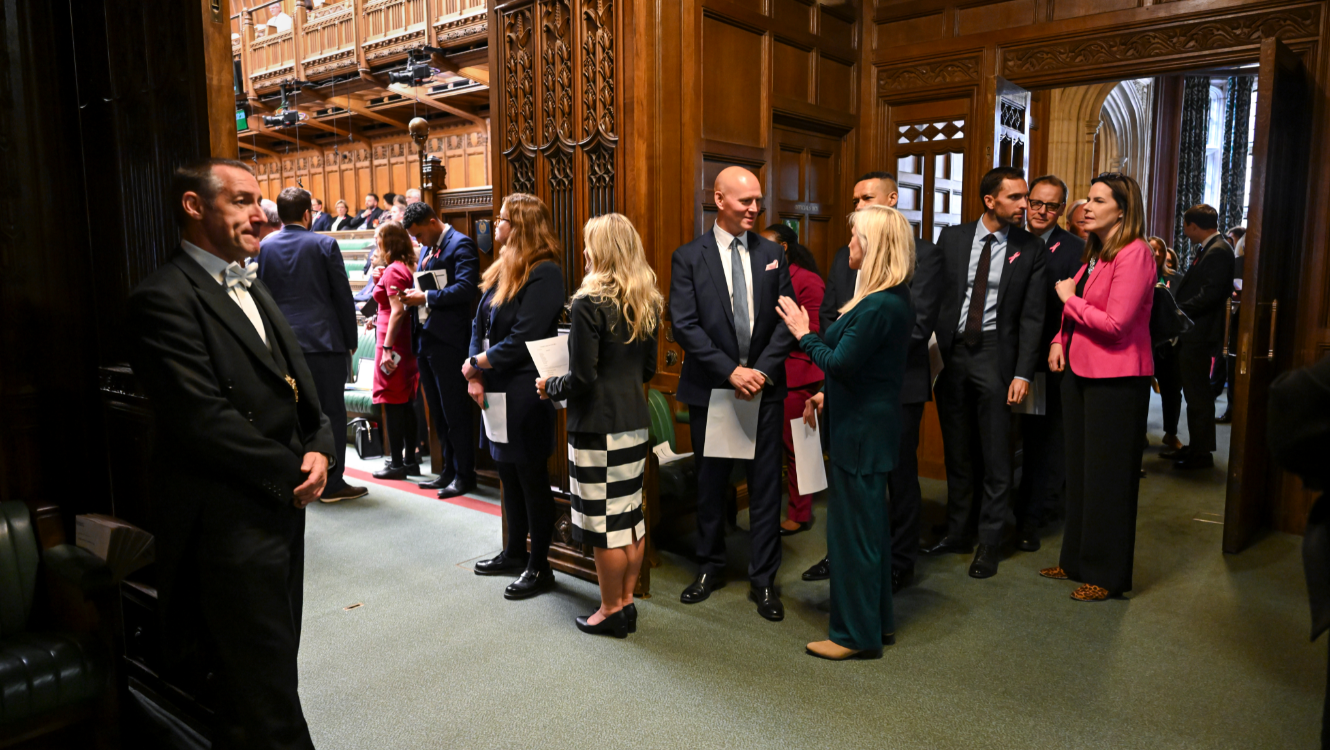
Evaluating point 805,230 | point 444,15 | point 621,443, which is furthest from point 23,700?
point 444,15

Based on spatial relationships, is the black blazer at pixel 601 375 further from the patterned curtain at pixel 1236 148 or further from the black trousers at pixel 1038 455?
the patterned curtain at pixel 1236 148

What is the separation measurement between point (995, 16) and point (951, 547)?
10.8 ft

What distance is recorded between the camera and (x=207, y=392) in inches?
72.1

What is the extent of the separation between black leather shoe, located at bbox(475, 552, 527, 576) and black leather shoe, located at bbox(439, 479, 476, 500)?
4.56 feet

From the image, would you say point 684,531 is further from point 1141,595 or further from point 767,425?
point 1141,595

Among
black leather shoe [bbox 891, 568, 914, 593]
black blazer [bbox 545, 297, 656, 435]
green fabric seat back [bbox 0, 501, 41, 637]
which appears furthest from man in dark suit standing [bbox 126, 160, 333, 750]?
black leather shoe [bbox 891, 568, 914, 593]

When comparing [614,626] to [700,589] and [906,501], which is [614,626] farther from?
[906,501]

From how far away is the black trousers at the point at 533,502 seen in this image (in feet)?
11.8

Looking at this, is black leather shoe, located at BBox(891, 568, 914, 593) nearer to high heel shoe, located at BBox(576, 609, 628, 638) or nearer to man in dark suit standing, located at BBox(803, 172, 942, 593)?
man in dark suit standing, located at BBox(803, 172, 942, 593)

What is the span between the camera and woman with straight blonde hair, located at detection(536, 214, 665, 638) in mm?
2949

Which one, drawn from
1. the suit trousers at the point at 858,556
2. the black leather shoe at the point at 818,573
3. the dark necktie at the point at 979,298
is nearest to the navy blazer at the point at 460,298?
the black leather shoe at the point at 818,573

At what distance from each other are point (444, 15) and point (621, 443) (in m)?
11.8

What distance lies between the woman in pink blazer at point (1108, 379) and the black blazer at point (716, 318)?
4.26 feet

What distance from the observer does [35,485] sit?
7.87 feet
